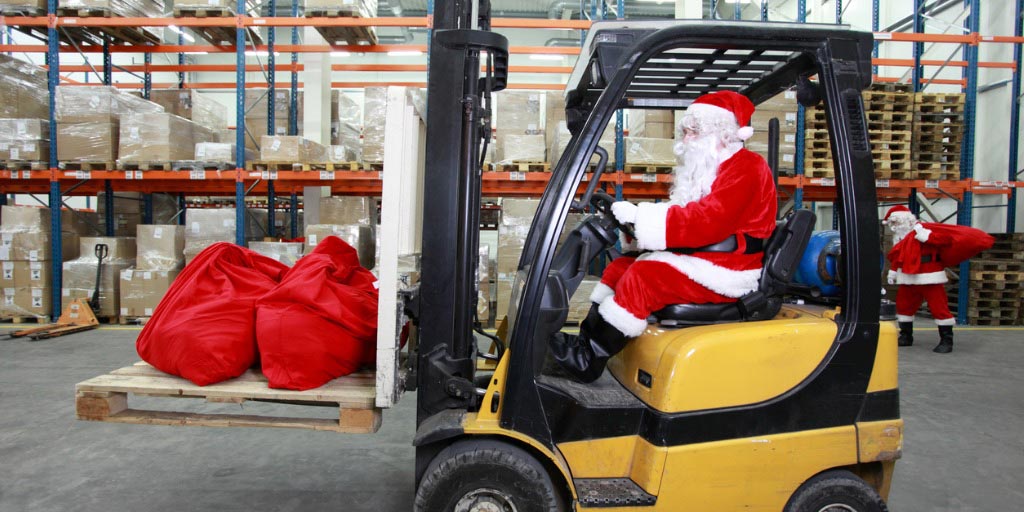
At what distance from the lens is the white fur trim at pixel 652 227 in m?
2.25

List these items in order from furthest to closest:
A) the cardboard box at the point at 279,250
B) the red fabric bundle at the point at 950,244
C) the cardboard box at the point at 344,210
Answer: the cardboard box at the point at 344,210
the cardboard box at the point at 279,250
the red fabric bundle at the point at 950,244

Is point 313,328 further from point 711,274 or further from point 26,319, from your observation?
point 26,319

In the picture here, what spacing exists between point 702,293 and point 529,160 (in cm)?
592

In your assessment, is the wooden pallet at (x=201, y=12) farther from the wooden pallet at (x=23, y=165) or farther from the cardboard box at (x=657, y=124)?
the cardboard box at (x=657, y=124)

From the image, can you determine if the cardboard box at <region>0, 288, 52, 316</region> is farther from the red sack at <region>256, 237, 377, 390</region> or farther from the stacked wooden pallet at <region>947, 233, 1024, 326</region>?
the stacked wooden pallet at <region>947, 233, 1024, 326</region>

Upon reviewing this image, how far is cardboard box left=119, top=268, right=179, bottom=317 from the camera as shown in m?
8.31

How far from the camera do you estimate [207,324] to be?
2652mm

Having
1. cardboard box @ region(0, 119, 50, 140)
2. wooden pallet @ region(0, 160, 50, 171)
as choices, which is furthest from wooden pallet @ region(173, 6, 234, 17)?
wooden pallet @ region(0, 160, 50, 171)

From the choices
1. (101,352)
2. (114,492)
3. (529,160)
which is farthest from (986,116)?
(101,352)

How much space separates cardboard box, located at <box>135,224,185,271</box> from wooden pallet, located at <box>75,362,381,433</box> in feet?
21.7

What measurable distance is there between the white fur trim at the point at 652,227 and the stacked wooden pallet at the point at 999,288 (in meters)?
9.81

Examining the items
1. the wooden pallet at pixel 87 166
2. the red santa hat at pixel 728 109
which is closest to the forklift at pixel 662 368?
the red santa hat at pixel 728 109

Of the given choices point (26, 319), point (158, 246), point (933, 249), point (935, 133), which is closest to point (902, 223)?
point (933, 249)

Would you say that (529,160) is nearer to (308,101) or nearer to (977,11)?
(308,101)
